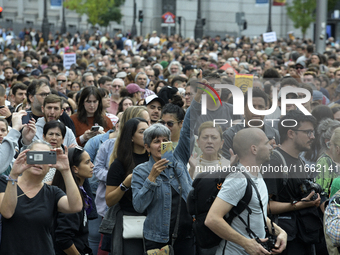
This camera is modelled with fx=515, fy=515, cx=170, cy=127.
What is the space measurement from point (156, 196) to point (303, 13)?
42.2 m

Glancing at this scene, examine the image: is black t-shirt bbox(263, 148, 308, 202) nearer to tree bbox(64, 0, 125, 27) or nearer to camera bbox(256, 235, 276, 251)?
camera bbox(256, 235, 276, 251)

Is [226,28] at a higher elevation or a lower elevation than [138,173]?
higher

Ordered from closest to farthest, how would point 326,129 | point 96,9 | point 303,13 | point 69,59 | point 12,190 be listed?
1. point 12,190
2. point 326,129
3. point 69,59
4. point 303,13
5. point 96,9

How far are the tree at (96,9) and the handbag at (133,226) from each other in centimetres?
4174

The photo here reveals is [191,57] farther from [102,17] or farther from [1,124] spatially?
[102,17]

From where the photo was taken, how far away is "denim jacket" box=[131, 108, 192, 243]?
177 inches

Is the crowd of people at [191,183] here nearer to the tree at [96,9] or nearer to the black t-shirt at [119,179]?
the black t-shirt at [119,179]

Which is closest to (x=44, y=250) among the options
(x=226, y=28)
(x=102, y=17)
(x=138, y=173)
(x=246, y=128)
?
(x=138, y=173)

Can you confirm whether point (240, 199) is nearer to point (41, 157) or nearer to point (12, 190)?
point (41, 157)

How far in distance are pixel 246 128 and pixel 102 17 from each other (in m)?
44.3

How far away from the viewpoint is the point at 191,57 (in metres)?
19.6

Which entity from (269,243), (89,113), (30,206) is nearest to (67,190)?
(30,206)

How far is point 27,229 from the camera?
13.3 feet

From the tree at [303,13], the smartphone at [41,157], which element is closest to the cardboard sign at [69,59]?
the smartphone at [41,157]
